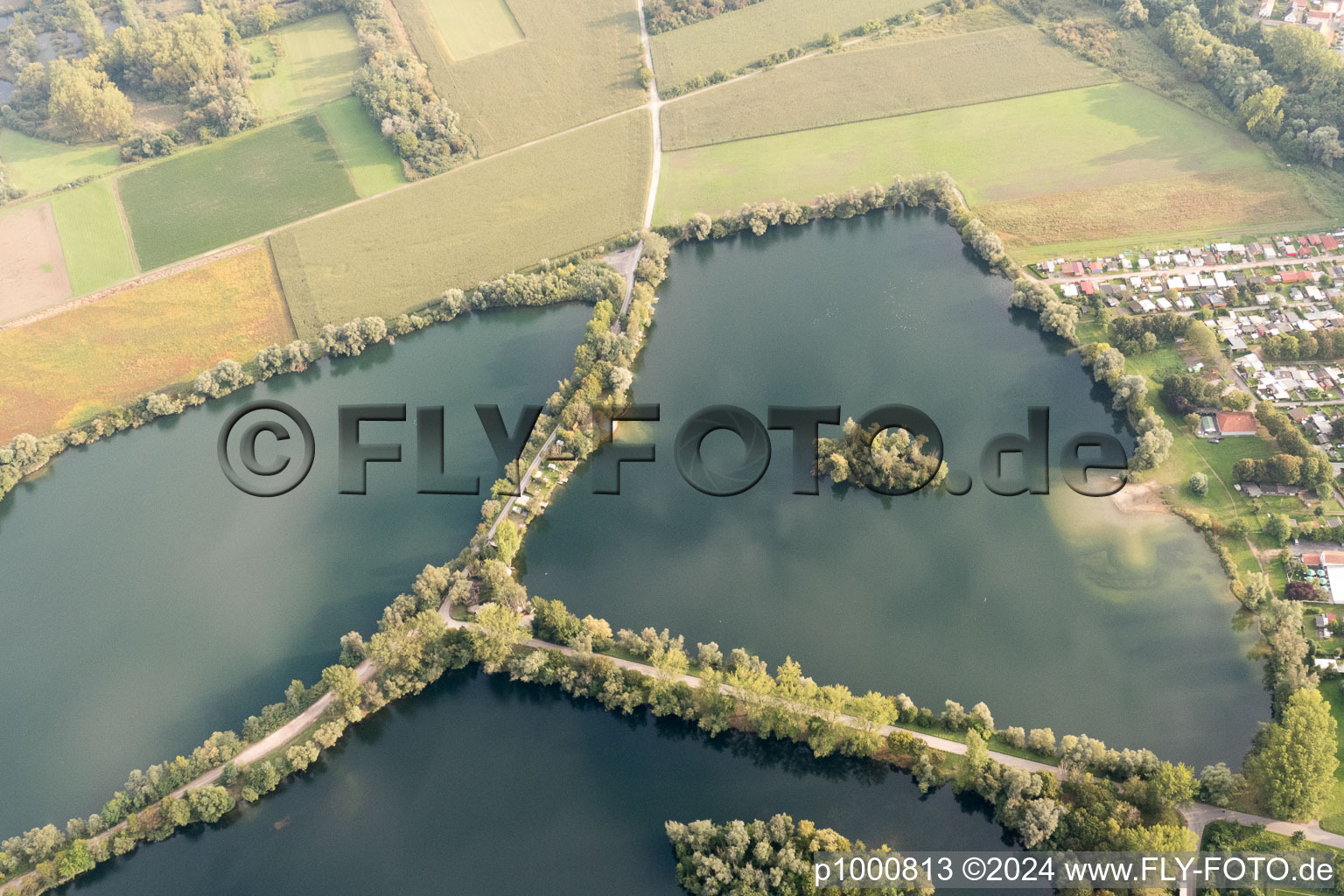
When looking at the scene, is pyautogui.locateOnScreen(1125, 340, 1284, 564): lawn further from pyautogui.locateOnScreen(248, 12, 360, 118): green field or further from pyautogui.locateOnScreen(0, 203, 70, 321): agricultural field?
pyautogui.locateOnScreen(0, 203, 70, 321): agricultural field

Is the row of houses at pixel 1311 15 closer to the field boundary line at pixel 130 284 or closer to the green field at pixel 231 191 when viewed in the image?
the green field at pixel 231 191

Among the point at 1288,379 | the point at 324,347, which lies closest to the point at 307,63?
the point at 324,347

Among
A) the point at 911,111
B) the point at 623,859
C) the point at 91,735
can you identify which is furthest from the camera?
the point at 911,111

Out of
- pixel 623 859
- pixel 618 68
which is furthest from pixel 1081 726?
pixel 618 68

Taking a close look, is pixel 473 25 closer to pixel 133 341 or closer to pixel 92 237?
pixel 92 237

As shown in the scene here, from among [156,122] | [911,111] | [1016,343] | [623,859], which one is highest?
[156,122]

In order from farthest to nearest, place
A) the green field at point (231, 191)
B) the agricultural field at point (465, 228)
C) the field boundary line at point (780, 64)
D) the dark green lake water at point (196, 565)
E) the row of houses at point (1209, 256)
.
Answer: the field boundary line at point (780, 64) → the green field at point (231, 191) → the agricultural field at point (465, 228) → the row of houses at point (1209, 256) → the dark green lake water at point (196, 565)

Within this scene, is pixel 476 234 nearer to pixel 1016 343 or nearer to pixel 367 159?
pixel 367 159

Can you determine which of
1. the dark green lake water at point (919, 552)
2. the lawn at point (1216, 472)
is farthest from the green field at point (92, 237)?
the lawn at point (1216, 472)

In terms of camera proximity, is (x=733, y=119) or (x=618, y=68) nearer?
(x=733, y=119)
